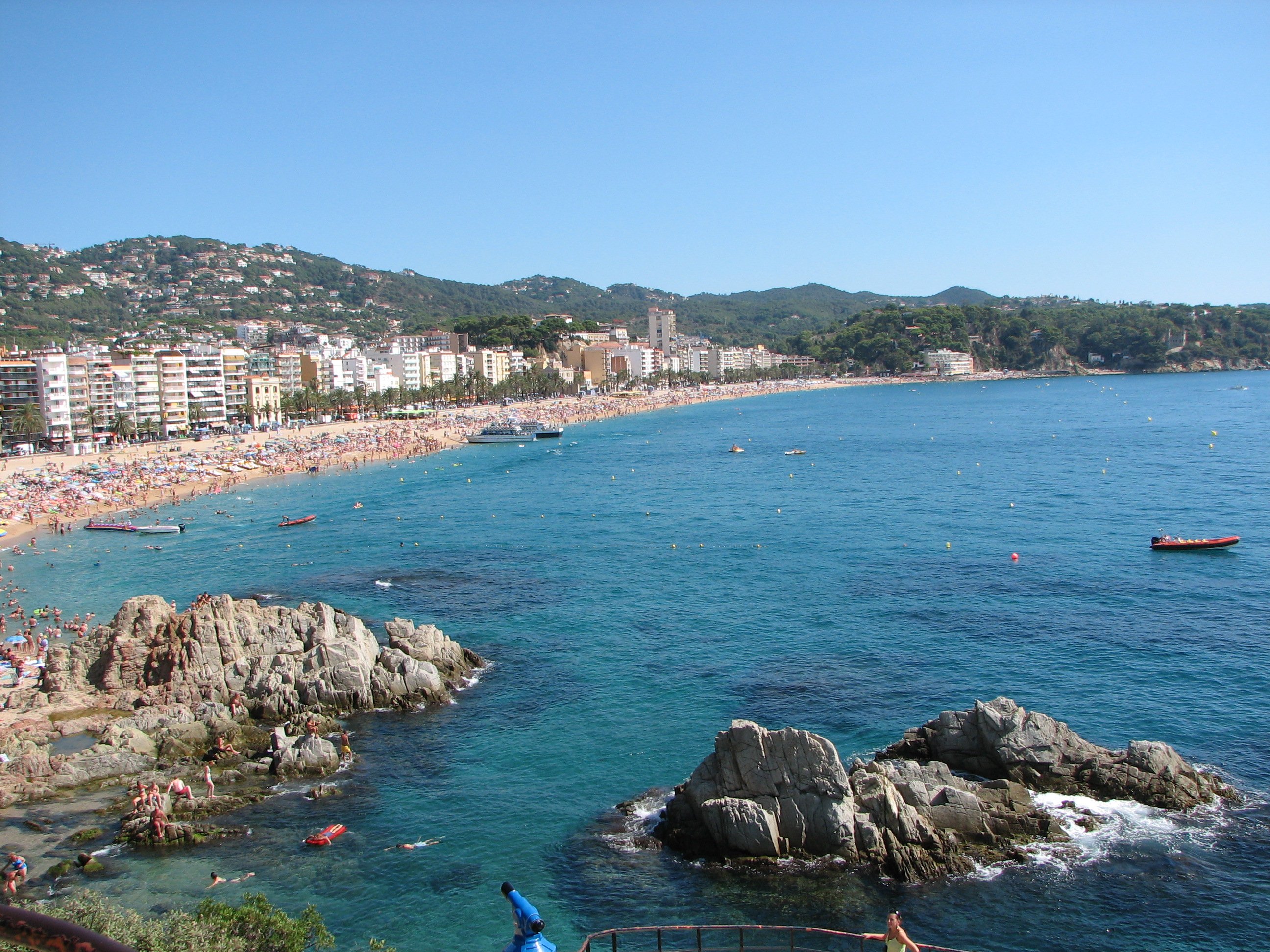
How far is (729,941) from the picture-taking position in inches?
569

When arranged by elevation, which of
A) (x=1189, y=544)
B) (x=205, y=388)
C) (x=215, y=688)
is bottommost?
(x=215, y=688)

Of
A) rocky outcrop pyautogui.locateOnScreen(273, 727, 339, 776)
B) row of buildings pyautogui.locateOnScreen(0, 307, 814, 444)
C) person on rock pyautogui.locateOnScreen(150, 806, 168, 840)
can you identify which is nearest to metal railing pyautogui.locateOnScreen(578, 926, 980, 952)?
person on rock pyautogui.locateOnScreen(150, 806, 168, 840)

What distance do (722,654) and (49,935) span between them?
88.9ft

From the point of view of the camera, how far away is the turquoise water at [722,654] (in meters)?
16.4

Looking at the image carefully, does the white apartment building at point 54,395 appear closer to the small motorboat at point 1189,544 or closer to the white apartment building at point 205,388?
the white apartment building at point 205,388

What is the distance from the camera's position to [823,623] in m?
31.4

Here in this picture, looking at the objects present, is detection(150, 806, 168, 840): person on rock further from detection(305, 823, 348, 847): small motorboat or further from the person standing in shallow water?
the person standing in shallow water

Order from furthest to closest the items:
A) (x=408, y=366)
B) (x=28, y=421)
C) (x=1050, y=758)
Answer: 1. (x=408, y=366)
2. (x=28, y=421)
3. (x=1050, y=758)

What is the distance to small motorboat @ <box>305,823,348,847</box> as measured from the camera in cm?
1841

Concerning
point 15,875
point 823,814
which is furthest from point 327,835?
point 823,814

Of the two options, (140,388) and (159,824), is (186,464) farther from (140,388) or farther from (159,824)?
(159,824)

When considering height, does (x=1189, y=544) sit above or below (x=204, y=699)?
above

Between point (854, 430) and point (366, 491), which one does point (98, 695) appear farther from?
point (854, 430)

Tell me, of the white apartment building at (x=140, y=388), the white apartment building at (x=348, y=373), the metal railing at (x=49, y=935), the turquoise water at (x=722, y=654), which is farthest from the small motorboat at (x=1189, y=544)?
the white apartment building at (x=348, y=373)
